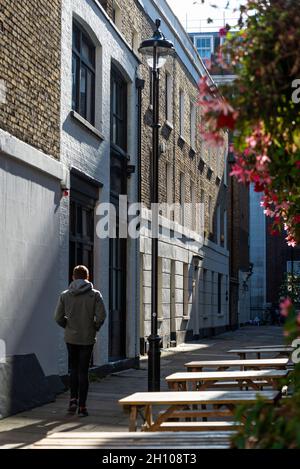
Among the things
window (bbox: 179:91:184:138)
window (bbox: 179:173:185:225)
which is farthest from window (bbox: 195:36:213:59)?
window (bbox: 179:173:185:225)

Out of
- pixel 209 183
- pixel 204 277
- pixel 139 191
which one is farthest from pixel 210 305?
pixel 139 191

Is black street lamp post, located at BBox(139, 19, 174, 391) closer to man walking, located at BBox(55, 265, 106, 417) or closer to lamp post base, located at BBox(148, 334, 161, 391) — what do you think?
lamp post base, located at BBox(148, 334, 161, 391)

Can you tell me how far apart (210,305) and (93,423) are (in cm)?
2668

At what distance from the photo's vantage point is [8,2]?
36.9ft

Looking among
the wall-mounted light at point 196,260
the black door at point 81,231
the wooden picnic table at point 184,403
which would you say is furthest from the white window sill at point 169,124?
the wooden picnic table at point 184,403

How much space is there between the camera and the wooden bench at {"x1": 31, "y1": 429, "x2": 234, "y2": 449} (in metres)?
4.82

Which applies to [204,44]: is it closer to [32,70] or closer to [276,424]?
[32,70]

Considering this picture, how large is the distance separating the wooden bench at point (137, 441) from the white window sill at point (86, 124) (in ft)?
32.1

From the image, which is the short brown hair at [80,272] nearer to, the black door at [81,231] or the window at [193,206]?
the black door at [81,231]

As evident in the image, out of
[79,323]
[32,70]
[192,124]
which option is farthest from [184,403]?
[192,124]

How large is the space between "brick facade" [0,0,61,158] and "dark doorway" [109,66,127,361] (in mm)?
4461

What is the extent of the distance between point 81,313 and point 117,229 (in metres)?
7.32

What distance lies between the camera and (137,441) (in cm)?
504
